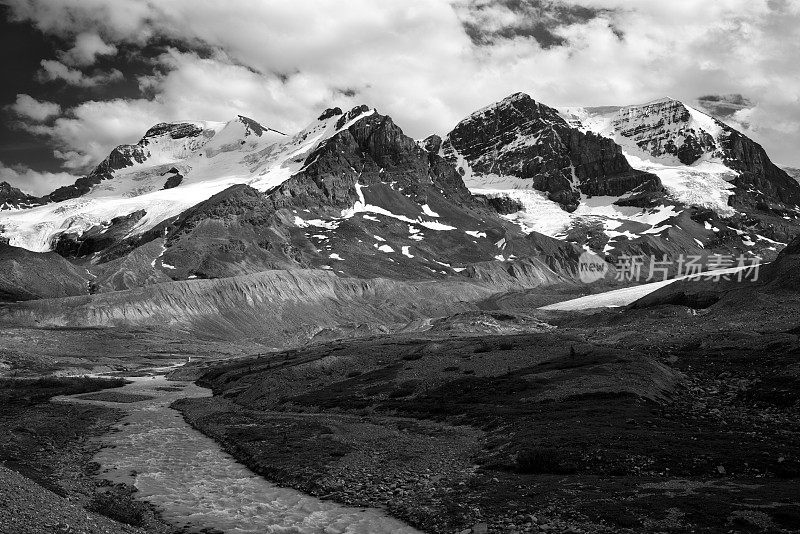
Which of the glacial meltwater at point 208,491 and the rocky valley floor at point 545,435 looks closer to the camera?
the rocky valley floor at point 545,435

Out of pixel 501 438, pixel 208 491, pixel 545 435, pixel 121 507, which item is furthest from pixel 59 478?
pixel 545 435

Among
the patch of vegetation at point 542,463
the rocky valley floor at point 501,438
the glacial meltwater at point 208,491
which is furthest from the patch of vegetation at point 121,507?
the patch of vegetation at point 542,463

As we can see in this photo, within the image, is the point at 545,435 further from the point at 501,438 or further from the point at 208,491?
the point at 208,491

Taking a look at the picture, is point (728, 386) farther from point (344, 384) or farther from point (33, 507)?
point (33, 507)

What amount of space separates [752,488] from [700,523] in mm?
6765

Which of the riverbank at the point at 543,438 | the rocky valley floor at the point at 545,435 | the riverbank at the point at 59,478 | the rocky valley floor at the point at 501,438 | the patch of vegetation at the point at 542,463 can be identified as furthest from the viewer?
the patch of vegetation at the point at 542,463

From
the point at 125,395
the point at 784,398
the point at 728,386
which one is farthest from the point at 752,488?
the point at 125,395

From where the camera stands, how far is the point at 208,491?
39.9 m

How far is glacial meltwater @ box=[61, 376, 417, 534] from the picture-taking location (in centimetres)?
3291

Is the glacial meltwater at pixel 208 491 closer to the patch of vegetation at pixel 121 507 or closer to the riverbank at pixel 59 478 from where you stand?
the patch of vegetation at pixel 121 507

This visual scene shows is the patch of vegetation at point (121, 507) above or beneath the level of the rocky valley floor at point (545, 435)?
above

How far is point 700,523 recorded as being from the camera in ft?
92.3

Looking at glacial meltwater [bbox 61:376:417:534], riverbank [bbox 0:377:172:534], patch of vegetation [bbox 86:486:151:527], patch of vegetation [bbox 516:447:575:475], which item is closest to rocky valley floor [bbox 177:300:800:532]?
patch of vegetation [bbox 516:447:575:475]

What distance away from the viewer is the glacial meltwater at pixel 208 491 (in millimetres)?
32906
